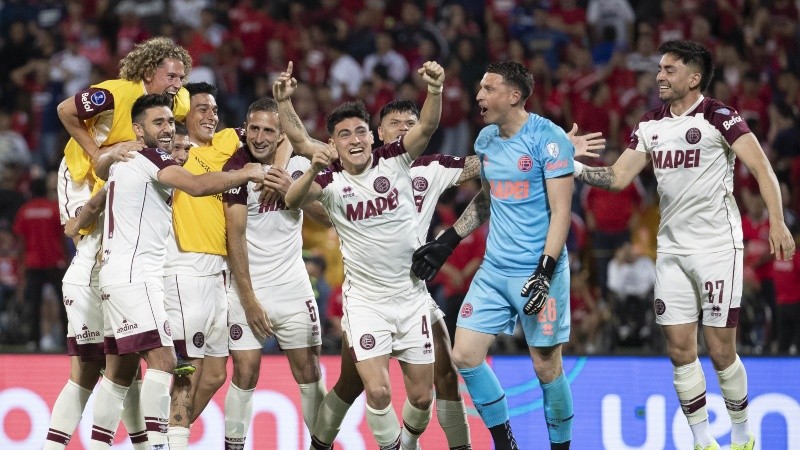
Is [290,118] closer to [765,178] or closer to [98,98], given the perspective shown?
[98,98]

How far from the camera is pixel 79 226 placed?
834 cm

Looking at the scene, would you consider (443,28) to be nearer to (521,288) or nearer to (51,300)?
(51,300)

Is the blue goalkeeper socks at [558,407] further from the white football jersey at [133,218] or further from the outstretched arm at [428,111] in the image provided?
the white football jersey at [133,218]

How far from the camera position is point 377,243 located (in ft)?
26.4

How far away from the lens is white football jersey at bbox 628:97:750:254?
8.20 meters

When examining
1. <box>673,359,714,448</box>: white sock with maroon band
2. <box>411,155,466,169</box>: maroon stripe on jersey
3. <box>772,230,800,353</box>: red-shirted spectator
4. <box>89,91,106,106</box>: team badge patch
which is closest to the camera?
<box>673,359,714,448</box>: white sock with maroon band

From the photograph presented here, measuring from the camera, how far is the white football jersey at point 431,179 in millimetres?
8523

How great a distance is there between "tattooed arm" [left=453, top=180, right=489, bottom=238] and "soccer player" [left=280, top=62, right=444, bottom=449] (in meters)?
0.43

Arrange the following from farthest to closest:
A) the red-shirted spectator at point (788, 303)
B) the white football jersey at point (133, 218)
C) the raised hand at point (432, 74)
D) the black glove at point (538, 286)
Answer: the red-shirted spectator at point (788, 303)
the white football jersey at point (133, 218)
the black glove at point (538, 286)
the raised hand at point (432, 74)

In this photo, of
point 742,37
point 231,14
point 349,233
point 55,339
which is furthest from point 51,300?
point 742,37

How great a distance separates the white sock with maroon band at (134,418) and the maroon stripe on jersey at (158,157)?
1685mm

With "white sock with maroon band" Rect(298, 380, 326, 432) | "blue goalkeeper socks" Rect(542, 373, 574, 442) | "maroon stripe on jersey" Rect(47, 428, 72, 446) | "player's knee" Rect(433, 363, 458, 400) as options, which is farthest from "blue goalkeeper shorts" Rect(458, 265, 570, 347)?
"maroon stripe on jersey" Rect(47, 428, 72, 446)

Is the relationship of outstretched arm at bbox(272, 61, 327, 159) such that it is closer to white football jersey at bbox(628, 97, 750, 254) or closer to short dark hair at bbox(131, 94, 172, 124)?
short dark hair at bbox(131, 94, 172, 124)

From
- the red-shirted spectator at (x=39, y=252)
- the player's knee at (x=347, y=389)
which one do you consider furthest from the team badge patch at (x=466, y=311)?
the red-shirted spectator at (x=39, y=252)
